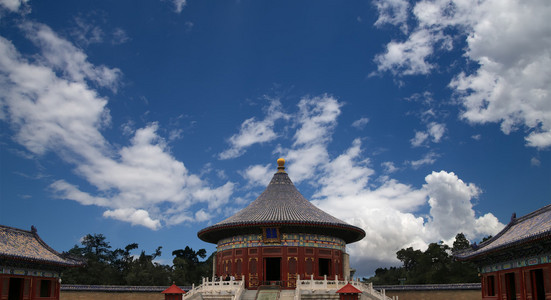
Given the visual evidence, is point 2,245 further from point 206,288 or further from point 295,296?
point 295,296

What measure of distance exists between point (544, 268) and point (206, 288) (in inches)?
743

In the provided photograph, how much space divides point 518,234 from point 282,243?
15.2m

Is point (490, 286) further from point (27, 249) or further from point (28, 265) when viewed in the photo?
point (27, 249)

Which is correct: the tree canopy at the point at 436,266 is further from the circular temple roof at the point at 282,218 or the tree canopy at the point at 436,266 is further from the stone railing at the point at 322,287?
the stone railing at the point at 322,287

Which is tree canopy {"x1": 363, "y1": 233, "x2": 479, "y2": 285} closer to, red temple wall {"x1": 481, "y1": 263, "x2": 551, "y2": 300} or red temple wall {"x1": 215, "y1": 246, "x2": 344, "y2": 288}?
red temple wall {"x1": 215, "y1": 246, "x2": 344, "y2": 288}

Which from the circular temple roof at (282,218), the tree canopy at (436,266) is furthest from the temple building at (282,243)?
the tree canopy at (436,266)

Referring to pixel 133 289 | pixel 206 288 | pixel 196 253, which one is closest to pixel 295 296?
pixel 206 288

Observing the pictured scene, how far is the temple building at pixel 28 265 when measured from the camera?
27.2m

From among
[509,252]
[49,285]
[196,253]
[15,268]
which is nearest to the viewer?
[509,252]

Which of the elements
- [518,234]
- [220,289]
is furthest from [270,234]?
[518,234]

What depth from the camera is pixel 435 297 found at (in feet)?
128

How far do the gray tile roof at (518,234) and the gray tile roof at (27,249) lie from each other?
23.0m

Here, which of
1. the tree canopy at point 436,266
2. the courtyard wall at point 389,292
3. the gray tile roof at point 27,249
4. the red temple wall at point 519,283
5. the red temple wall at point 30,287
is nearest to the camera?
the red temple wall at point 519,283

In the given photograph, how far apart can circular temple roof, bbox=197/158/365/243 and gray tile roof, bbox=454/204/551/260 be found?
32.0 ft
